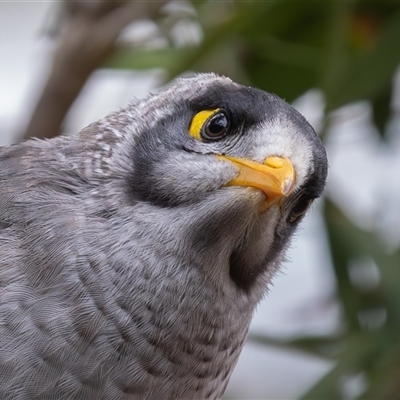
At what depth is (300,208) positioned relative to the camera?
127 centimetres

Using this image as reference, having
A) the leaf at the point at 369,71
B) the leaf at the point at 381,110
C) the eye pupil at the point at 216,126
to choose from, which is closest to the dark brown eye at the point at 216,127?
the eye pupil at the point at 216,126

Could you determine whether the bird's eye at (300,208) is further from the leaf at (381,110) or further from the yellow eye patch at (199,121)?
the leaf at (381,110)

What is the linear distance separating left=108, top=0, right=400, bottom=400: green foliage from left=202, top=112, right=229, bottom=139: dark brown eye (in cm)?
79

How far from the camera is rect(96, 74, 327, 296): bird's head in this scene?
1.19 m

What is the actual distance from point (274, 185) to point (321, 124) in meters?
0.95

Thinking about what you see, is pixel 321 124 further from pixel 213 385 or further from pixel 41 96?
pixel 213 385

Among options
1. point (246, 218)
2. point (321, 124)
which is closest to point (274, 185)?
point (246, 218)

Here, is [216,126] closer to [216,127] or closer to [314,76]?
[216,127]

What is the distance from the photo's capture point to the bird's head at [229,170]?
119cm

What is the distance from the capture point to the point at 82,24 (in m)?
Answer: 2.05

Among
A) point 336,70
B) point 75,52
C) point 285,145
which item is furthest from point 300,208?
point 75,52

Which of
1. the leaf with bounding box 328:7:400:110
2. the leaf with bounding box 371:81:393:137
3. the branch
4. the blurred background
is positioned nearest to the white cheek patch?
the blurred background

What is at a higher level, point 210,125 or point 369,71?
point 369,71

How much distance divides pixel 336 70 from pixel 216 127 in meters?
0.84
